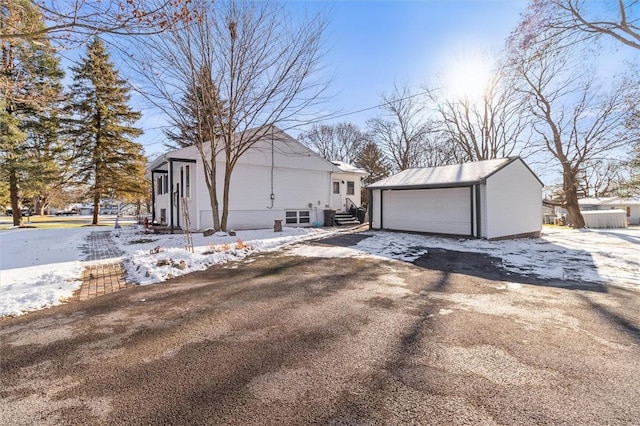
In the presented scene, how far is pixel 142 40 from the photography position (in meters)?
8.13

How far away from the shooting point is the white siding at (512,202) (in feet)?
39.0

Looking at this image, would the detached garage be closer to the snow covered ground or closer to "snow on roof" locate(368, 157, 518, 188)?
"snow on roof" locate(368, 157, 518, 188)

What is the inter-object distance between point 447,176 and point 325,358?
11898 mm

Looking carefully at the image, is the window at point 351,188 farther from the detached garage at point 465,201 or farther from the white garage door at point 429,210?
the white garage door at point 429,210

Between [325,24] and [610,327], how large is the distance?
33.6 ft

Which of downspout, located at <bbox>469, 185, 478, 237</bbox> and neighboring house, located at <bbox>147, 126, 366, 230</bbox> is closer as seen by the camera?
downspout, located at <bbox>469, 185, 478, 237</bbox>

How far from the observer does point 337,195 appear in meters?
18.8

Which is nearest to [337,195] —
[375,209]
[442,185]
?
[375,209]

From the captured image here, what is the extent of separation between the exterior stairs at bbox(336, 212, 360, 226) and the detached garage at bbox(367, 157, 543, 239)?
254 centimetres

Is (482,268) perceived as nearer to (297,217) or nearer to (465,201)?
(465,201)

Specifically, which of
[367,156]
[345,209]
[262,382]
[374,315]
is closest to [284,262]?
[374,315]

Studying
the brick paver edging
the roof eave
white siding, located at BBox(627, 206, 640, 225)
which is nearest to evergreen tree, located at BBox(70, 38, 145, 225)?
the brick paver edging

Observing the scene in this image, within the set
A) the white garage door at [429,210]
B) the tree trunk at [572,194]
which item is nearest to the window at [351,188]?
the white garage door at [429,210]

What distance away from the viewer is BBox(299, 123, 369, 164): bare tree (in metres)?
34.8
